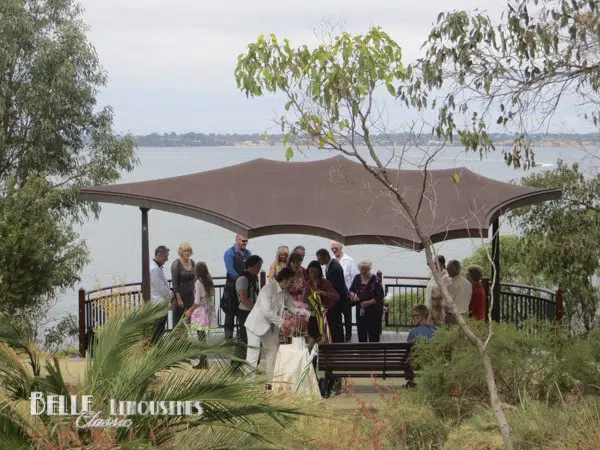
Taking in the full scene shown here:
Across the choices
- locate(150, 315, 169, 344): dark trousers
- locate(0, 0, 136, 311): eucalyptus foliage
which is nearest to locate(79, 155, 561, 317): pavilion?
locate(150, 315, 169, 344): dark trousers

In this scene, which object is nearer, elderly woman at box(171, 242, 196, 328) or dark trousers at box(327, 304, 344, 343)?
dark trousers at box(327, 304, 344, 343)

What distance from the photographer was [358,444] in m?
9.23

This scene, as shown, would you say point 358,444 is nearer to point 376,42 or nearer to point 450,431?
point 450,431

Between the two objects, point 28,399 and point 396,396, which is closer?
point 28,399

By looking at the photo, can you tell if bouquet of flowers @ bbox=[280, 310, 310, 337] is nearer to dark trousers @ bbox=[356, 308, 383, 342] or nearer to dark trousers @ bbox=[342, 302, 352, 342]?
dark trousers @ bbox=[342, 302, 352, 342]

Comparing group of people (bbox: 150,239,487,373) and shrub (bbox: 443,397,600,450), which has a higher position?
group of people (bbox: 150,239,487,373)

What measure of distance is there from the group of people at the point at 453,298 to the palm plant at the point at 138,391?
3.50m

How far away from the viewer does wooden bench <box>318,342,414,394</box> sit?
12062 mm

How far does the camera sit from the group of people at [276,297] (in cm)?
1225

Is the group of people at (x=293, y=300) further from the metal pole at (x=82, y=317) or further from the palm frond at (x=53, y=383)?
the palm frond at (x=53, y=383)

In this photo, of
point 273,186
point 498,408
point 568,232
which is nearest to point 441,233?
point 273,186

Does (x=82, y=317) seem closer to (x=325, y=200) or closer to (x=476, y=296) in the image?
(x=325, y=200)

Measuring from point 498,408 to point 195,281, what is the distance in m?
6.28

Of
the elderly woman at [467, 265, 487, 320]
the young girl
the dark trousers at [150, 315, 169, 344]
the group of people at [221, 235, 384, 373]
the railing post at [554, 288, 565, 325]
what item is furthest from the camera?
the railing post at [554, 288, 565, 325]
